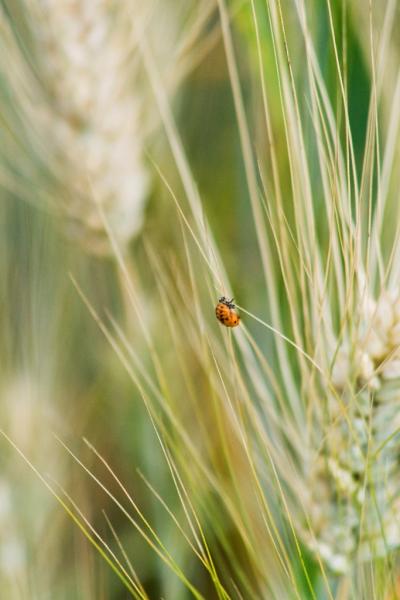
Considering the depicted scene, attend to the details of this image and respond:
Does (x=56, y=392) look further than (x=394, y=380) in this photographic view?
Yes

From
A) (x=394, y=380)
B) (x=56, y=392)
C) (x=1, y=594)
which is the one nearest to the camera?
(x=394, y=380)

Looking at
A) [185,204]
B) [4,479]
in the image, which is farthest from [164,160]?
[4,479]

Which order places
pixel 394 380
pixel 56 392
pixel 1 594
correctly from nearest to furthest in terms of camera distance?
pixel 394 380 → pixel 1 594 → pixel 56 392

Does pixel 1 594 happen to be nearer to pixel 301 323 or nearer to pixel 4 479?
pixel 4 479

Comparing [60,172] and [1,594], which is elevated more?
[60,172]

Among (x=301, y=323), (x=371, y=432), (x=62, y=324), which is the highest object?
(x=62, y=324)

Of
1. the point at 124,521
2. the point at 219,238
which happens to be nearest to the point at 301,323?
the point at 219,238
